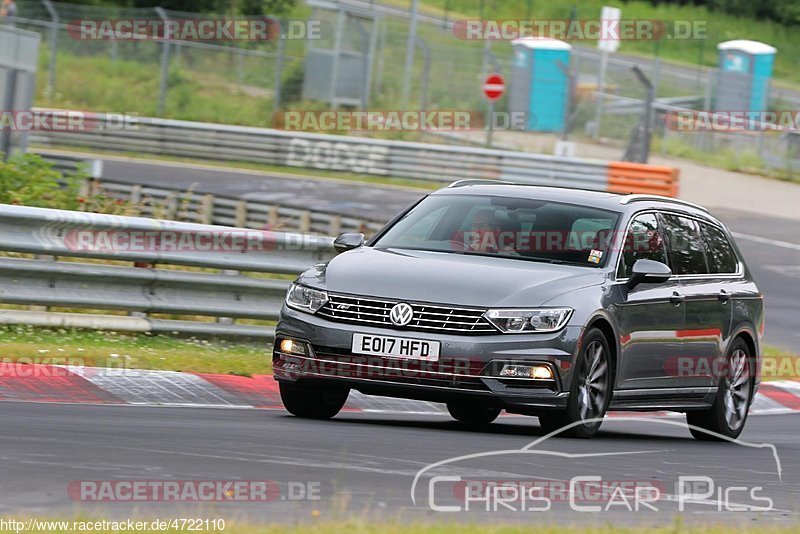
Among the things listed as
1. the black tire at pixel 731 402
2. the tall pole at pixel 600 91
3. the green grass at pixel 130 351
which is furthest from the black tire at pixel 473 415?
the tall pole at pixel 600 91

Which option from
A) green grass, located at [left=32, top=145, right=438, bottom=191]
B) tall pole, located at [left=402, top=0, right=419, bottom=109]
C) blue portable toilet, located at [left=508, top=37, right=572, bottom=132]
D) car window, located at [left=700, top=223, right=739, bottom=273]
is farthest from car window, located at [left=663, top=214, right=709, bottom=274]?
tall pole, located at [left=402, top=0, right=419, bottom=109]

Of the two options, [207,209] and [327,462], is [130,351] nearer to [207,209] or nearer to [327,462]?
[327,462]

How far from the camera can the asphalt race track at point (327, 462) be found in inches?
243

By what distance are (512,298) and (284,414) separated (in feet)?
5.83

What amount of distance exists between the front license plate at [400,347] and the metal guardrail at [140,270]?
3.80m

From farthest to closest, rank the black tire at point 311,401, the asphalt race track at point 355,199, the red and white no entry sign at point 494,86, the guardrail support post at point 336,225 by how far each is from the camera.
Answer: the red and white no entry sign at point 494,86, the asphalt race track at point 355,199, the guardrail support post at point 336,225, the black tire at point 311,401

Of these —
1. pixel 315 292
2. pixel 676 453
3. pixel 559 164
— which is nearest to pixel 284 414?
pixel 315 292

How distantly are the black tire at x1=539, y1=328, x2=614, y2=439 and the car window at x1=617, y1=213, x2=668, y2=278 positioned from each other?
0.65 metres

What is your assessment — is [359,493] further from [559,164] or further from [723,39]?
[723,39]

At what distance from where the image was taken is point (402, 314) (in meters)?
9.12

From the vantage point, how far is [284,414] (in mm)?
10016

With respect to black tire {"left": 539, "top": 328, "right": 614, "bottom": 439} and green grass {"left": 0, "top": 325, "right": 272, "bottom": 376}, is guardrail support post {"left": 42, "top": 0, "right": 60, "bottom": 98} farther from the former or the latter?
black tire {"left": 539, "top": 328, "right": 614, "bottom": 439}

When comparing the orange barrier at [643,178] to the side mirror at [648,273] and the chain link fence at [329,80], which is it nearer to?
the chain link fence at [329,80]

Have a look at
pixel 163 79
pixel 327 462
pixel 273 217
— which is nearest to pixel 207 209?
pixel 273 217
